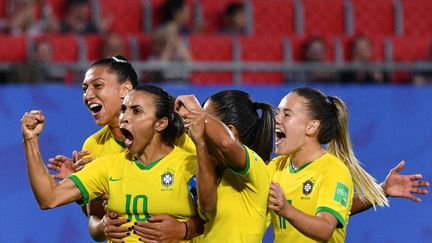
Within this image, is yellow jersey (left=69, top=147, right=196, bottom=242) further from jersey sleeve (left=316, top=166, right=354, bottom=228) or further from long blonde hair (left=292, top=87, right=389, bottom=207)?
long blonde hair (left=292, top=87, right=389, bottom=207)

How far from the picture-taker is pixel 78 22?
10.2 meters

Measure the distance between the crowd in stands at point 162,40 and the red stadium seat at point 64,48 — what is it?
0.02 m

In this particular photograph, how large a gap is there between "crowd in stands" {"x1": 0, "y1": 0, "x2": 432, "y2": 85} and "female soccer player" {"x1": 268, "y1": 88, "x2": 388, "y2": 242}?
3.21 meters

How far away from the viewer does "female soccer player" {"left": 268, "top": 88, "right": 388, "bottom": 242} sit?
516 cm

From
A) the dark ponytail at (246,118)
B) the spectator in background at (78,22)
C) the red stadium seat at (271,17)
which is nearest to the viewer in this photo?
the dark ponytail at (246,118)

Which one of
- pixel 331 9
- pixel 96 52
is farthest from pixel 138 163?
pixel 331 9

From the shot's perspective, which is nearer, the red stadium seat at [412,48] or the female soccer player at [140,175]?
the female soccer player at [140,175]

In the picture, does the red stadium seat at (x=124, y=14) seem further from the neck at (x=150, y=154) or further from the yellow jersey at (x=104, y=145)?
the neck at (x=150, y=154)

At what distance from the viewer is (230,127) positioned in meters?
5.00

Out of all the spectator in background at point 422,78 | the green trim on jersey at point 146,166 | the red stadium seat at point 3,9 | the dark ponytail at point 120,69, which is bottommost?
the spectator in background at point 422,78

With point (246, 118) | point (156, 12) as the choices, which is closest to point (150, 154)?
point (246, 118)

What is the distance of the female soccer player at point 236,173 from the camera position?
4.68 metres

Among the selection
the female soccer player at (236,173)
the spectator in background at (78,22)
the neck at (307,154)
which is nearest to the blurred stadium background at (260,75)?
the spectator in background at (78,22)

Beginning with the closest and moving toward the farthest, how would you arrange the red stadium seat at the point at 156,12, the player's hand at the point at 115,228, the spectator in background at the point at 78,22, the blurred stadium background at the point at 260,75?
the player's hand at the point at 115,228 < the blurred stadium background at the point at 260,75 < the spectator in background at the point at 78,22 < the red stadium seat at the point at 156,12
